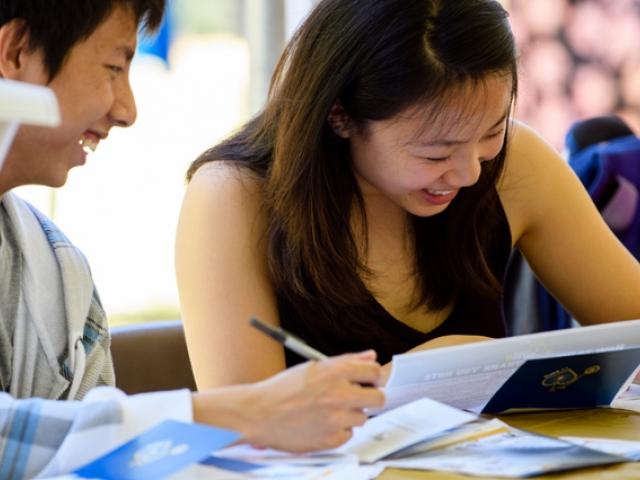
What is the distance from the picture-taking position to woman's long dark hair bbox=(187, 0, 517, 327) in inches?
59.9

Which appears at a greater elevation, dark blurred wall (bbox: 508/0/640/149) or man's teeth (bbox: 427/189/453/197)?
dark blurred wall (bbox: 508/0/640/149)

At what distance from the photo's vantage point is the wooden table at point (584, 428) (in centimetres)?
110

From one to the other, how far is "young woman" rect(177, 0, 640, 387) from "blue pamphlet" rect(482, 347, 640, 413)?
148 mm

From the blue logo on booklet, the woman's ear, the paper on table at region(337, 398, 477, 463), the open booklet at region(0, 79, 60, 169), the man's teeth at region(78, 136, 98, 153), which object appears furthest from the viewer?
the woman's ear

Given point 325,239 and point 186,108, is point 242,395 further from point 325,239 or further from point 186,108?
point 186,108

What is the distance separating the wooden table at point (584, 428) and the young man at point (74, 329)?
0.32ft

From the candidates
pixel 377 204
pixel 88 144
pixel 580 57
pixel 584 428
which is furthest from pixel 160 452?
pixel 580 57

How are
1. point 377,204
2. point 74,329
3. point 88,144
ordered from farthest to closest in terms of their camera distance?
point 377,204 < point 74,329 < point 88,144

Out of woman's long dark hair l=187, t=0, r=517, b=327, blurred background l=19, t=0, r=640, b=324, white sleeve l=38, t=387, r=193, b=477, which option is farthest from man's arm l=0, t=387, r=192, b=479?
blurred background l=19, t=0, r=640, b=324

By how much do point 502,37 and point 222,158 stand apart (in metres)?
0.46

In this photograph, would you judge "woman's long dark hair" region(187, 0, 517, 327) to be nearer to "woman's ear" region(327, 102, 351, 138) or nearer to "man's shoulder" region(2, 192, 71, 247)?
"woman's ear" region(327, 102, 351, 138)

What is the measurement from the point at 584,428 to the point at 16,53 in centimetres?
79

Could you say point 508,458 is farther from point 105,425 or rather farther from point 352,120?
point 352,120

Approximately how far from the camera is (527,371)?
1333 mm
